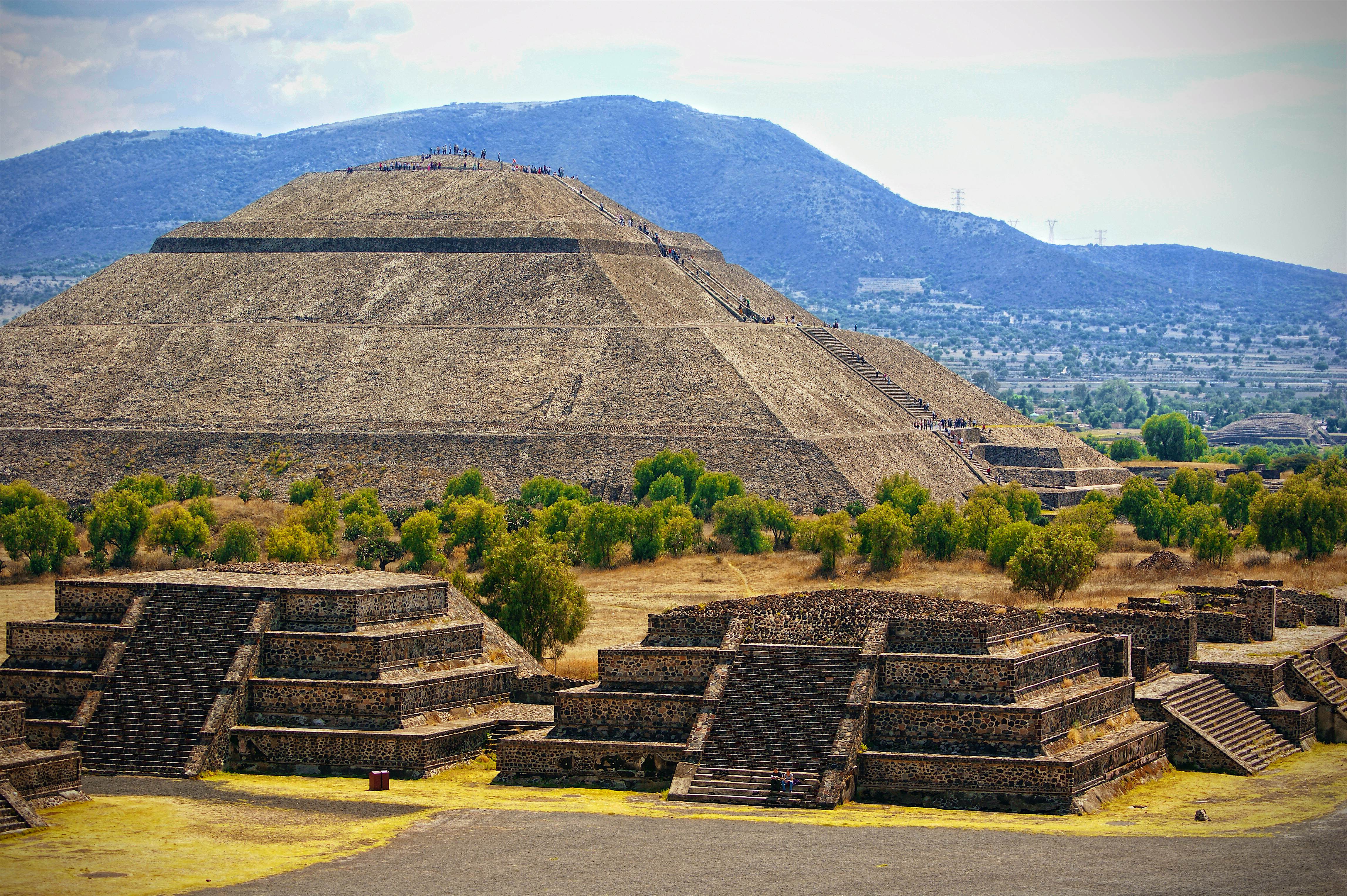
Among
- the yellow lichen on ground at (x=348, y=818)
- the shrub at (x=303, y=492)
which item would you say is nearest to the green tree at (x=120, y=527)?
the shrub at (x=303, y=492)

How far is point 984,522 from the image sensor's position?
8194 cm

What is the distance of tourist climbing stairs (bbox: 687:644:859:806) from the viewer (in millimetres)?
37156

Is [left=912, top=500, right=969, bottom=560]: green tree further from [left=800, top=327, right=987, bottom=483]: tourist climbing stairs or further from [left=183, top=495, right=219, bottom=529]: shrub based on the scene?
[left=183, top=495, right=219, bottom=529]: shrub

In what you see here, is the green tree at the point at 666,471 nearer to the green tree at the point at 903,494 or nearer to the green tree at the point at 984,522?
the green tree at the point at 903,494

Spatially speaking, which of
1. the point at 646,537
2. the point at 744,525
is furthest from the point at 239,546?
the point at 744,525

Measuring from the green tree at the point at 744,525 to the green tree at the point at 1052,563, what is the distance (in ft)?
69.6

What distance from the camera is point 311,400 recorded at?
110 meters

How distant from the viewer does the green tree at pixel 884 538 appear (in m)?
77.8

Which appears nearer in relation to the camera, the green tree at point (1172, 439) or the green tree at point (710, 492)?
the green tree at point (710, 492)

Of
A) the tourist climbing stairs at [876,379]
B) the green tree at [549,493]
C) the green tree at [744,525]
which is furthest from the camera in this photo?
the tourist climbing stairs at [876,379]

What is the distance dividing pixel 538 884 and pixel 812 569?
48.8 m

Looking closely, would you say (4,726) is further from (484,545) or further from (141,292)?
(141,292)

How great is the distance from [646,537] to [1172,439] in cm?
7746

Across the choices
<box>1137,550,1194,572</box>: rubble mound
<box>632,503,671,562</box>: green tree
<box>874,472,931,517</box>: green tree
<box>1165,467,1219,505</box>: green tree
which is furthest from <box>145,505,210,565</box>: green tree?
<box>1165,467,1219,505</box>: green tree
